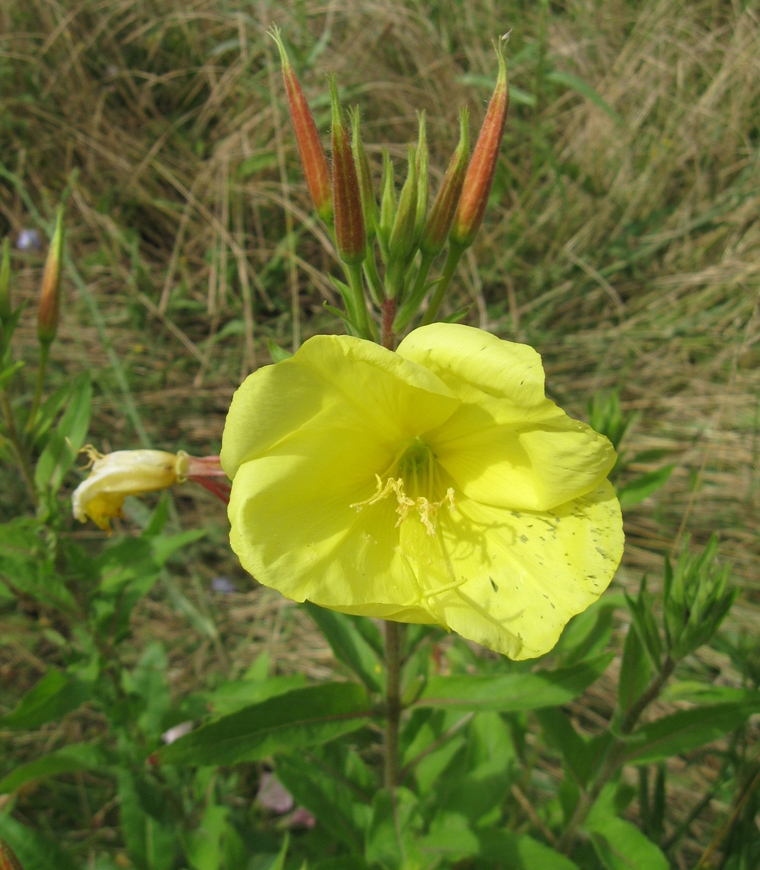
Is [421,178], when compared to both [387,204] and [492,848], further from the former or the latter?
[492,848]

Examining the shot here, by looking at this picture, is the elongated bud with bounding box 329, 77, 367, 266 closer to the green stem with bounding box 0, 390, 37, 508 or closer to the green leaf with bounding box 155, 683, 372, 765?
the green leaf with bounding box 155, 683, 372, 765

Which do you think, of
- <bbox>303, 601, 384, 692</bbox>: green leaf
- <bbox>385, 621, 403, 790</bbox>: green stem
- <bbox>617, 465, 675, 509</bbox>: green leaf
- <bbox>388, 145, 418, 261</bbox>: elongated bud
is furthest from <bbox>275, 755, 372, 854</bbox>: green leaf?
<bbox>388, 145, 418, 261</bbox>: elongated bud

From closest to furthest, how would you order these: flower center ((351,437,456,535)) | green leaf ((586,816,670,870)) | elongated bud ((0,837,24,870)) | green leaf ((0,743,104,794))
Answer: elongated bud ((0,837,24,870)), flower center ((351,437,456,535)), green leaf ((586,816,670,870)), green leaf ((0,743,104,794))

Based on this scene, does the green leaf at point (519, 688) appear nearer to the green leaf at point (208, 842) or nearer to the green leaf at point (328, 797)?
the green leaf at point (328, 797)

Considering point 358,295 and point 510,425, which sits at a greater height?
point 358,295

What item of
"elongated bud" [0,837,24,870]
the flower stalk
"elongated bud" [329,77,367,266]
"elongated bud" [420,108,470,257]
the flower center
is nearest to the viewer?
"elongated bud" [0,837,24,870]

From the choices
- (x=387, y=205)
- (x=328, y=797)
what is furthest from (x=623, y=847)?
(x=387, y=205)

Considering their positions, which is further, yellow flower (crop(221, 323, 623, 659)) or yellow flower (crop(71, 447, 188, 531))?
yellow flower (crop(71, 447, 188, 531))
